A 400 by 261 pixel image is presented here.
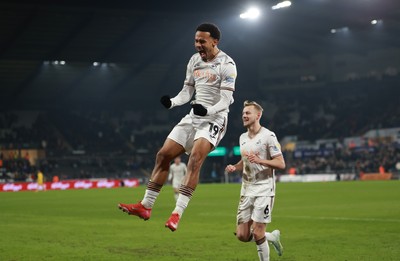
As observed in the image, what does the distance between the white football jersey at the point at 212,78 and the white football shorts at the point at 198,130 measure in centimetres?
18

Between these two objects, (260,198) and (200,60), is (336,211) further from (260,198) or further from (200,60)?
(200,60)

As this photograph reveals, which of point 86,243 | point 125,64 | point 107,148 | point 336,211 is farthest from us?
point 107,148

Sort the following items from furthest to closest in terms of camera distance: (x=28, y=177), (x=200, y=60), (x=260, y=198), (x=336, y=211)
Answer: (x=28, y=177)
(x=336, y=211)
(x=260, y=198)
(x=200, y=60)

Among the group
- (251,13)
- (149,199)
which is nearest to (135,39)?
(251,13)

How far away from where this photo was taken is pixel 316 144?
67.1 m

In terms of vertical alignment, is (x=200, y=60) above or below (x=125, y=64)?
below

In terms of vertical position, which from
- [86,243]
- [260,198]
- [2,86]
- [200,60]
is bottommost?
[86,243]

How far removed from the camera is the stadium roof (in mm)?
50531

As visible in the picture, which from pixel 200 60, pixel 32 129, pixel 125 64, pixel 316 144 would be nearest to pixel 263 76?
pixel 316 144

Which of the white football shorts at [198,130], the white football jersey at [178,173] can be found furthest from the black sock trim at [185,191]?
→ the white football jersey at [178,173]

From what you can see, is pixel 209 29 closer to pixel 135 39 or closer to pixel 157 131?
pixel 135 39

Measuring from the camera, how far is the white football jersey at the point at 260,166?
35.1 feet

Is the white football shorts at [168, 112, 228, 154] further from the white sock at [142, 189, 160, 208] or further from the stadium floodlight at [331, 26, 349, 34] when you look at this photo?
the stadium floodlight at [331, 26, 349, 34]

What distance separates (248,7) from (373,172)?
66.1ft
